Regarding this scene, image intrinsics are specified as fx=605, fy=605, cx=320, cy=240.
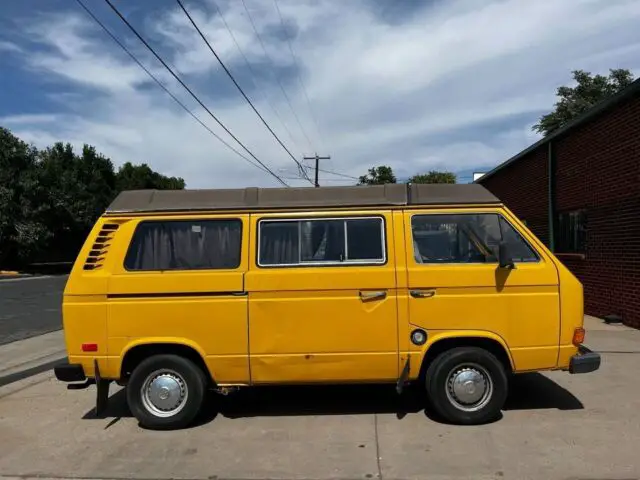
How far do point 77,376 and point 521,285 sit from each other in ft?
13.6

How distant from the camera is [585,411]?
5988mm

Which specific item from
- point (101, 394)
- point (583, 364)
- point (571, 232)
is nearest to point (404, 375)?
point (583, 364)

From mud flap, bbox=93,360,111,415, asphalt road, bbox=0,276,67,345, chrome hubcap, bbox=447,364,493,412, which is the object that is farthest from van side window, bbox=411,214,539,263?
asphalt road, bbox=0,276,67,345

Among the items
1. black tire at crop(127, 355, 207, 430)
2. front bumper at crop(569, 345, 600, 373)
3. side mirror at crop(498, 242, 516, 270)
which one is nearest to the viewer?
side mirror at crop(498, 242, 516, 270)

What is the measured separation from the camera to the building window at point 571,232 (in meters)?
12.9

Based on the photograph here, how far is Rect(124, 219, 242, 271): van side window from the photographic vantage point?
5.69 metres

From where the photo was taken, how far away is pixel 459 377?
5.54m

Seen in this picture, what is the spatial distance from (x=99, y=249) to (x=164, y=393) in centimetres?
149

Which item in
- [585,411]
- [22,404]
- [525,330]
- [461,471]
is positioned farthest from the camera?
[22,404]

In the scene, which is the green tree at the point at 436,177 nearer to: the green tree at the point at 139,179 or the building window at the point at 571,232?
the green tree at the point at 139,179

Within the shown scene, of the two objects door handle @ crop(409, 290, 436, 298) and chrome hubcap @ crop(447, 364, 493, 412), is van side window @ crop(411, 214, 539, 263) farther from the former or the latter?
chrome hubcap @ crop(447, 364, 493, 412)

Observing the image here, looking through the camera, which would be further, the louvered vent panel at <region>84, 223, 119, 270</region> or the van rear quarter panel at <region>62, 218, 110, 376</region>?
the louvered vent panel at <region>84, 223, 119, 270</region>

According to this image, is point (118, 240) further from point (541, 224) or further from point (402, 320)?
point (541, 224)

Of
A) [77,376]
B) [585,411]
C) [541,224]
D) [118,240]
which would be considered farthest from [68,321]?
[541,224]
